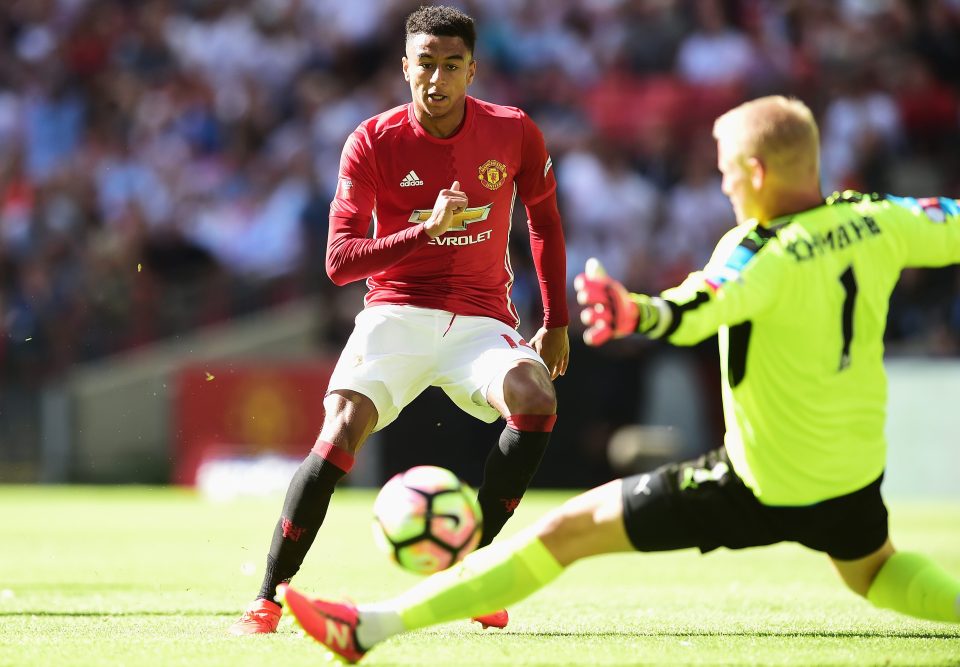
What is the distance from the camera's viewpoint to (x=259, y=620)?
5.48 metres

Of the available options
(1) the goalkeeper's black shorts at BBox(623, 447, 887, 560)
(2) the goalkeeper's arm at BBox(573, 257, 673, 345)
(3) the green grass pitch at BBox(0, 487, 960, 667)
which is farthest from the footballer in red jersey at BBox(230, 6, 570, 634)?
(2) the goalkeeper's arm at BBox(573, 257, 673, 345)

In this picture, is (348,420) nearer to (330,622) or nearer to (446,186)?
(446,186)

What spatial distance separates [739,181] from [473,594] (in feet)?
5.00

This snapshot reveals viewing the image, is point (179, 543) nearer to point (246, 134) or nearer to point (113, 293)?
point (113, 293)

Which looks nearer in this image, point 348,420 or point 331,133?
point 348,420

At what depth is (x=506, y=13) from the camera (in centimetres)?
1800

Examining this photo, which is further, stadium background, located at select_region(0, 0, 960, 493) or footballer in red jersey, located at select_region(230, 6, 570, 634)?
stadium background, located at select_region(0, 0, 960, 493)

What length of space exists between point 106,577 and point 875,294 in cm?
523

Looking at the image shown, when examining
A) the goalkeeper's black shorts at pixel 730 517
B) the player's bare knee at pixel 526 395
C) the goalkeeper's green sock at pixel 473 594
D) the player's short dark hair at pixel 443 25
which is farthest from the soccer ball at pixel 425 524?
the player's short dark hair at pixel 443 25

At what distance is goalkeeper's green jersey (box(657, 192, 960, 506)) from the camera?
4207mm

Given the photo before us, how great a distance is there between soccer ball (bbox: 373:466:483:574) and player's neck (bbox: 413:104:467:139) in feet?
5.71

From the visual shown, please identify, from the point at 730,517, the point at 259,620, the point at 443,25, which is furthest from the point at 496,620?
the point at 443,25

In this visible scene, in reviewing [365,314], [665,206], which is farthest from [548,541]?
[665,206]

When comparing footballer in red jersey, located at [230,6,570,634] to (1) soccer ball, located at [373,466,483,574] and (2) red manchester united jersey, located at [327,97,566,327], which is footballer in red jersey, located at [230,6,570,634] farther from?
(1) soccer ball, located at [373,466,483,574]
